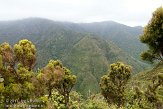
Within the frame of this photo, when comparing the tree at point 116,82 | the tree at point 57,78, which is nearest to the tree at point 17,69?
the tree at point 57,78

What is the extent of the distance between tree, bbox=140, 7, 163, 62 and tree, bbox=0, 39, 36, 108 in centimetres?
724

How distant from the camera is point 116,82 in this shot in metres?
69.9

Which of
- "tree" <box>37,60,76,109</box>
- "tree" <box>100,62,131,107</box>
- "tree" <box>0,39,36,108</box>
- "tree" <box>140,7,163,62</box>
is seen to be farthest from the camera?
"tree" <box>100,62,131,107</box>

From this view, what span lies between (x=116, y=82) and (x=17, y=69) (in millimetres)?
49045

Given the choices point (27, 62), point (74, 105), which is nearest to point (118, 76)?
point (74, 105)

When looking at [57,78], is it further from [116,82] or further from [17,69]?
[116,82]

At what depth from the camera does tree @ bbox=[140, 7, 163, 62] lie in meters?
18.9

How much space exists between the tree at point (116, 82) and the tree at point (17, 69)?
43873 millimetres

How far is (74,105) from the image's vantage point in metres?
38.5

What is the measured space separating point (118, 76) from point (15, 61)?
4544cm

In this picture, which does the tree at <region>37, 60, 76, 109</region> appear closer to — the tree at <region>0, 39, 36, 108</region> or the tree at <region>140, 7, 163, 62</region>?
the tree at <region>0, 39, 36, 108</region>

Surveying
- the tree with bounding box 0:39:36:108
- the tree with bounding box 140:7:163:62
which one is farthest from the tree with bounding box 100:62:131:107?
the tree with bounding box 140:7:163:62

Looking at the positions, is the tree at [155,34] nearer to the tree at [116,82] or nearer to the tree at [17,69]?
the tree at [17,69]

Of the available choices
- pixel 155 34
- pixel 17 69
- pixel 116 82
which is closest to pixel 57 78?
pixel 17 69
